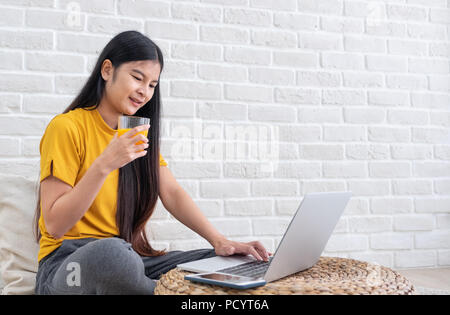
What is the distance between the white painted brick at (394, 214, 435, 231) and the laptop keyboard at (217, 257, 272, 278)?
112 cm

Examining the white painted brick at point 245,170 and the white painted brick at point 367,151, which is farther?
the white painted brick at point 367,151

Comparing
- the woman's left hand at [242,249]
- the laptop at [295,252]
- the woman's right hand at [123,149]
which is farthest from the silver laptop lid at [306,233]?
the woman's right hand at [123,149]

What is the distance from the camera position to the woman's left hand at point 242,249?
1.22 metres

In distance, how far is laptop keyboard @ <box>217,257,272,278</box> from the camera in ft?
3.27

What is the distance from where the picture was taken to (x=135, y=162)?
4.87ft

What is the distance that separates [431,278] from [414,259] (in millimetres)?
156

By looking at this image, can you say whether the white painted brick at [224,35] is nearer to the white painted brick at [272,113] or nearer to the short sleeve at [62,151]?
the white painted brick at [272,113]

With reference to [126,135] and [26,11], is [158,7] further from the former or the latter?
[126,135]

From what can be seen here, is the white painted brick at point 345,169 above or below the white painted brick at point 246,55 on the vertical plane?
below

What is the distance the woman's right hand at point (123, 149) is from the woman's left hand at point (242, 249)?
39 cm

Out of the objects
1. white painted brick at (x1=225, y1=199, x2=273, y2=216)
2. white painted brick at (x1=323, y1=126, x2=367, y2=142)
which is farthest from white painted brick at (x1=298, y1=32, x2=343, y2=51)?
white painted brick at (x1=225, y1=199, x2=273, y2=216)

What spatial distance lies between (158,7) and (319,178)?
0.97 meters

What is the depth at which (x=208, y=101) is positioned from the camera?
184cm

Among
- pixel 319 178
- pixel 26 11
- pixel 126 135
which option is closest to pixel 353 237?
pixel 319 178
